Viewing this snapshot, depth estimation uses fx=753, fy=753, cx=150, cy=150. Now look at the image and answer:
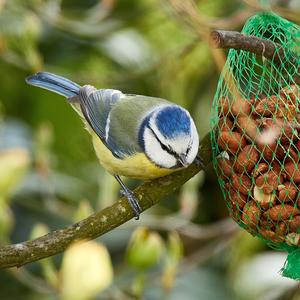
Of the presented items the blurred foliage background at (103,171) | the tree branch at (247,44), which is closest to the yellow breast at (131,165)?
the blurred foliage background at (103,171)

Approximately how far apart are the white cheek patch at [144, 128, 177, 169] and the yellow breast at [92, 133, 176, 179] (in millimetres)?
13

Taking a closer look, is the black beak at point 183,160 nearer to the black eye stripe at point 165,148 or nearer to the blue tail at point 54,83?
the black eye stripe at point 165,148

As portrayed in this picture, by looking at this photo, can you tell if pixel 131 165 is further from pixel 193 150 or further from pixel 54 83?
pixel 54 83

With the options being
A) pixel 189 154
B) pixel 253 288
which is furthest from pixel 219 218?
pixel 189 154

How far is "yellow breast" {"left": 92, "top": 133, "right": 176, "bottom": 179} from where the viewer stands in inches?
74.7

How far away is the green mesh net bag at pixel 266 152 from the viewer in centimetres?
168

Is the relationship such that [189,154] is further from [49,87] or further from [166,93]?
[166,93]

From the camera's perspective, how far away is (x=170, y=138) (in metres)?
1.89

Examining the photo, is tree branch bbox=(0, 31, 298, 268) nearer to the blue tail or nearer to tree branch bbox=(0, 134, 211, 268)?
tree branch bbox=(0, 134, 211, 268)

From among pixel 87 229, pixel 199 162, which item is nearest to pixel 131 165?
pixel 199 162

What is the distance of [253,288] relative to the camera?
111 inches

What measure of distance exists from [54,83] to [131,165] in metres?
0.51

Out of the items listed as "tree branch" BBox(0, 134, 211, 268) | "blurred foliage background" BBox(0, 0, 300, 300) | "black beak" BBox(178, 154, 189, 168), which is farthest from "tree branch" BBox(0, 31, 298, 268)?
"blurred foliage background" BBox(0, 0, 300, 300)

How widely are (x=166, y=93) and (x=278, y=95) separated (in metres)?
1.60
